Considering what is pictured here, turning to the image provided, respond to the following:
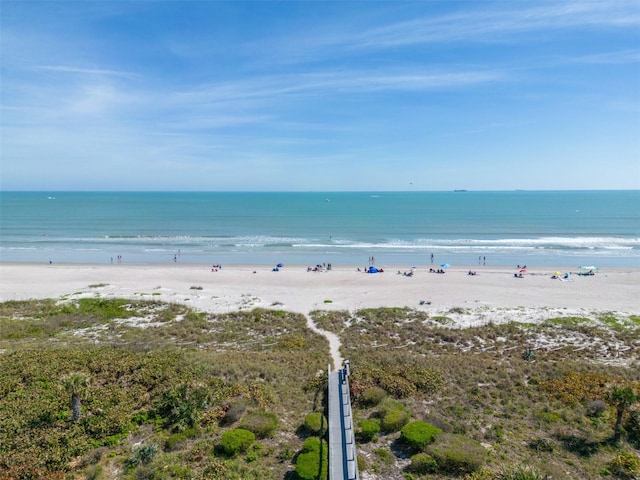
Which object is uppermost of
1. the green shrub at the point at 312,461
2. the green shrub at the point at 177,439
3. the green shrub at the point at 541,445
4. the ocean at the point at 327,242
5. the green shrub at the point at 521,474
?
the ocean at the point at 327,242

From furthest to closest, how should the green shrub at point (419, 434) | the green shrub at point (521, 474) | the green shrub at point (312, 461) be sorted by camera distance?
Result: the green shrub at point (419, 434) → the green shrub at point (312, 461) → the green shrub at point (521, 474)

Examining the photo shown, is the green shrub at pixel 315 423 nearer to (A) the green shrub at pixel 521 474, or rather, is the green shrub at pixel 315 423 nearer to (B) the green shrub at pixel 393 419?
(B) the green shrub at pixel 393 419

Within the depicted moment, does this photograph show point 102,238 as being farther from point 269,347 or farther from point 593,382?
point 593,382

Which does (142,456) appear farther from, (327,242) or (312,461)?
(327,242)

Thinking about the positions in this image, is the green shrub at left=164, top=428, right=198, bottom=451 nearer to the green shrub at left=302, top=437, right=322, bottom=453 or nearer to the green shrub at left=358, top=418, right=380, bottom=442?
the green shrub at left=302, top=437, right=322, bottom=453

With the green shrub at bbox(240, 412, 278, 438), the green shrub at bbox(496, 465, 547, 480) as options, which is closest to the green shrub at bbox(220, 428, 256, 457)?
the green shrub at bbox(240, 412, 278, 438)

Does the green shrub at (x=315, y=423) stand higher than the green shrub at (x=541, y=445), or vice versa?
the green shrub at (x=315, y=423)

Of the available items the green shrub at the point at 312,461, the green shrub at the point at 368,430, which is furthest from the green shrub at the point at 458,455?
the green shrub at the point at 312,461

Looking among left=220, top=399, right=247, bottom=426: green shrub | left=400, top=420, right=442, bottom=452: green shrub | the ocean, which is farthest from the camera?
the ocean
